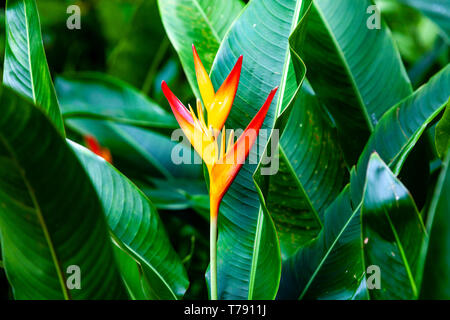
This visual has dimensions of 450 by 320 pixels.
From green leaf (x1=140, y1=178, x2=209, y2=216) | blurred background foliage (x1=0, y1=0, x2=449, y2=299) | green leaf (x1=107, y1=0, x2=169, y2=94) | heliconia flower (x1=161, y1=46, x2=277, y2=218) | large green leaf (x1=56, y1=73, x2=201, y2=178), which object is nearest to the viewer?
heliconia flower (x1=161, y1=46, x2=277, y2=218)

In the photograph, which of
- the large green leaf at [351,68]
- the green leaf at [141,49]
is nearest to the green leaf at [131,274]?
the large green leaf at [351,68]

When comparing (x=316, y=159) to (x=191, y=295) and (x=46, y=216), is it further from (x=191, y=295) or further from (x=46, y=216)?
(x=46, y=216)

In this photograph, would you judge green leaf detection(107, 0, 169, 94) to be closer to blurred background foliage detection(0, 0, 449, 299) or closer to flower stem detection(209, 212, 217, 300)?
blurred background foliage detection(0, 0, 449, 299)

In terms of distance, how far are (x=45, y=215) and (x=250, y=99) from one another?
32cm

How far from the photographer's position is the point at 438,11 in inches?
39.2

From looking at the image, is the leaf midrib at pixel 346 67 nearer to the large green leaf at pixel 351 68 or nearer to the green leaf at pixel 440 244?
the large green leaf at pixel 351 68

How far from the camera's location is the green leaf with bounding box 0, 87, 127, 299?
38 cm

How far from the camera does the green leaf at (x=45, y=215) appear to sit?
38 cm

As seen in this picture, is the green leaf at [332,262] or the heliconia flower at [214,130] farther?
the green leaf at [332,262]

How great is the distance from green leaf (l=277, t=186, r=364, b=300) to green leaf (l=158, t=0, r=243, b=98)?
33 cm

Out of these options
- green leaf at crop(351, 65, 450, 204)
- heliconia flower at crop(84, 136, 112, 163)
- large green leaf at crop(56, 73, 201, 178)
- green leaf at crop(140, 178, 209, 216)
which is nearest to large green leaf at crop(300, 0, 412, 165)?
green leaf at crop(351, 65, 450, 204)

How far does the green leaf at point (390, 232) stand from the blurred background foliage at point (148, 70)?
0.92ft

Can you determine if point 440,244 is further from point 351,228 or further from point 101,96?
Result: point 101,96

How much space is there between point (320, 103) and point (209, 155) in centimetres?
35
